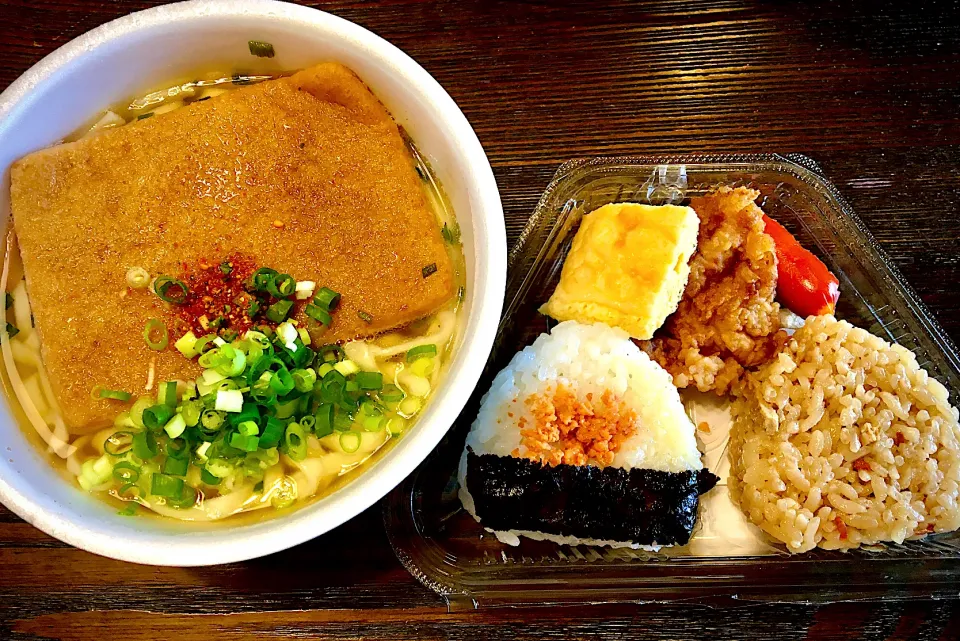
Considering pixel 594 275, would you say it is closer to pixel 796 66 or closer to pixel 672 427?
pixel 672 427

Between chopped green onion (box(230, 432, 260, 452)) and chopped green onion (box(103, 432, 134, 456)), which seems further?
chopped green onion (box(103, 432, 134, 456))

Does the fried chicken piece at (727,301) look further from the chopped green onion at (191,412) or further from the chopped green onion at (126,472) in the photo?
the chopped green onion at (126,472)

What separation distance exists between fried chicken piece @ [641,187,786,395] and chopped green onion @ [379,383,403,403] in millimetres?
922

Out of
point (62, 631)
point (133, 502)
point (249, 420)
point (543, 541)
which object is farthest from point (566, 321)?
point (62, 631)

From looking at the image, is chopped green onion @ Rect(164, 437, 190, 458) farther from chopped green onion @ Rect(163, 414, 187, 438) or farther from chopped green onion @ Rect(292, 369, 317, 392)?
chopped green onion @ Rect(292, 369, 317, 392)

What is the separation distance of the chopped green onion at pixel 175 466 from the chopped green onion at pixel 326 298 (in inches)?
20.5

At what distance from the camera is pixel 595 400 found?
84.3 inches

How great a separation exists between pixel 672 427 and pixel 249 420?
1.25 m

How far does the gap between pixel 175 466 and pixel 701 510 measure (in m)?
1.61

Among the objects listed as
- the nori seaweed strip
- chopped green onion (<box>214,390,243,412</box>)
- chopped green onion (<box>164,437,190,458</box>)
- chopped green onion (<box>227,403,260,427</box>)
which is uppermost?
chopped green onion (<box>214,390,243,412</box>)

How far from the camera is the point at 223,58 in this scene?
6.10ft

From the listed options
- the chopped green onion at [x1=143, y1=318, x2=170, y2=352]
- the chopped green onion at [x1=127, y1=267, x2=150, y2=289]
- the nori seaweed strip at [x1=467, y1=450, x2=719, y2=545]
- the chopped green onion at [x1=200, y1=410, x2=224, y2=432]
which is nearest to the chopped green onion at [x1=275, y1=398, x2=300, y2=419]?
the chopped green onion at [x1=200, y1=410, x2=224, y2=432]

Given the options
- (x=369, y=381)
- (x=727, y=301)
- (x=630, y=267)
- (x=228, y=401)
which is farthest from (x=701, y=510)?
(x=228, y=401)

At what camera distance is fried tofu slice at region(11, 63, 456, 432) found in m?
1.73
